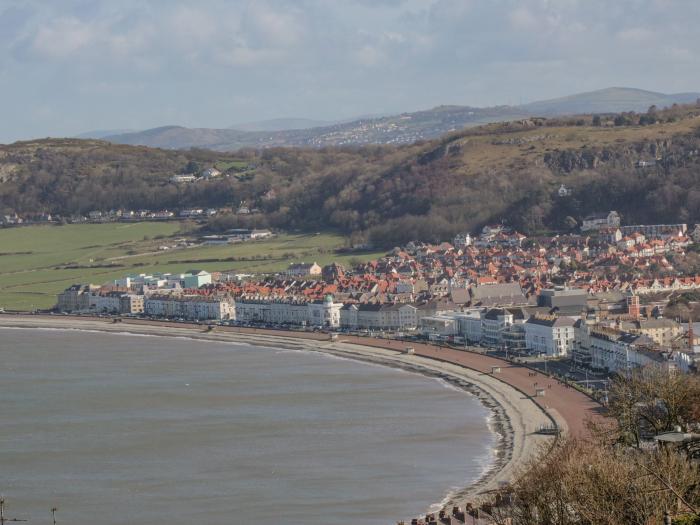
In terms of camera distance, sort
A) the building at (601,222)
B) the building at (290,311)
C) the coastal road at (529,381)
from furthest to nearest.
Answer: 1. the building at (601,222)
2. the building at (290,311)
3. the coastal road at (529,381)

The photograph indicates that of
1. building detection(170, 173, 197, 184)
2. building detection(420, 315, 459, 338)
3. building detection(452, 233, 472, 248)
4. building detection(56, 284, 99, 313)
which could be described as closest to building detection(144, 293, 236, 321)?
building detection(56, 284, 99, 313)

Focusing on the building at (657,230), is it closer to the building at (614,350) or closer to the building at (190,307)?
the building at (190,307)

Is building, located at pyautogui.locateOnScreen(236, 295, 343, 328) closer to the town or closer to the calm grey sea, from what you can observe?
the town

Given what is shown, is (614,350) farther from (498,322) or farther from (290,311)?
(290,311)

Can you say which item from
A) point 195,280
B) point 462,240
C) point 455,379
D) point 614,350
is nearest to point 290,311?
point 195,280

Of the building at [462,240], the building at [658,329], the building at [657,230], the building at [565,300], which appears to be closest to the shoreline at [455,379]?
the building at [658,329]

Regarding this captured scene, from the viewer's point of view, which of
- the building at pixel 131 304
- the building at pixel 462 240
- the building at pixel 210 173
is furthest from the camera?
the building at pixel 210 173

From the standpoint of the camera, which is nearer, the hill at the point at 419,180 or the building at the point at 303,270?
the building at the point at 303,270
